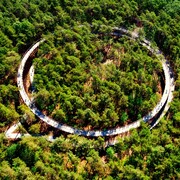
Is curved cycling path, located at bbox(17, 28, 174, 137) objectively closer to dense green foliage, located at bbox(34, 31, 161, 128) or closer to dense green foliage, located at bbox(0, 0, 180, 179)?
dense green foliage, located at bbox(34, 31, 161, 128)

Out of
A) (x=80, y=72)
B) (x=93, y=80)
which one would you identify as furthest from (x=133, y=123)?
(x=80, y=72)

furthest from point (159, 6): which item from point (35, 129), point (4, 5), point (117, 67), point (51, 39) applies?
point (35, 129)

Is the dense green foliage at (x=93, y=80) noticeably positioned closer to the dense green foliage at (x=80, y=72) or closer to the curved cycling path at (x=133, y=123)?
the dense green foliage at (x=80, y=72)

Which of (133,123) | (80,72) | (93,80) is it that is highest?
(80,72)

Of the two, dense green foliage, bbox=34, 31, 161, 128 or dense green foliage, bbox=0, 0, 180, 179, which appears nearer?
dense green foliage, bbox=0, 0, 180, 179

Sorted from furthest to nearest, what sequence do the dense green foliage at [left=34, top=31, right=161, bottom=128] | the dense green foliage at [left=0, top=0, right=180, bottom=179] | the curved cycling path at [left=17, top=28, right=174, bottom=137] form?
the dense green foliage at [left=34, top=31, right=161, bottom=128] < the curved cycling path at [left=17, top=28, right=174, bottom=137] < the dense green foliage at [left=0, top=0, right=180, bottom=179]

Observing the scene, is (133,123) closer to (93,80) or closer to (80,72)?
(93,80)

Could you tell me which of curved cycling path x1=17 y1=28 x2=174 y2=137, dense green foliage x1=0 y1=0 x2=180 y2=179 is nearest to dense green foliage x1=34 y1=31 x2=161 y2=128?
dense green foliage x1=0 y1=0 x2=180 y2=179

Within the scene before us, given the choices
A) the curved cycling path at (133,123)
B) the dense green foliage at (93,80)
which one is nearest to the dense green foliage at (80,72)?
the dense green foliage at (93,80)

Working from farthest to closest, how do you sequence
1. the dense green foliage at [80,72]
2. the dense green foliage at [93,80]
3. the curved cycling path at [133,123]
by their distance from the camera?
the dense green foliage at [93,80]
the curved cycling path at [133,123]
the dense green foliage at [80,72]
